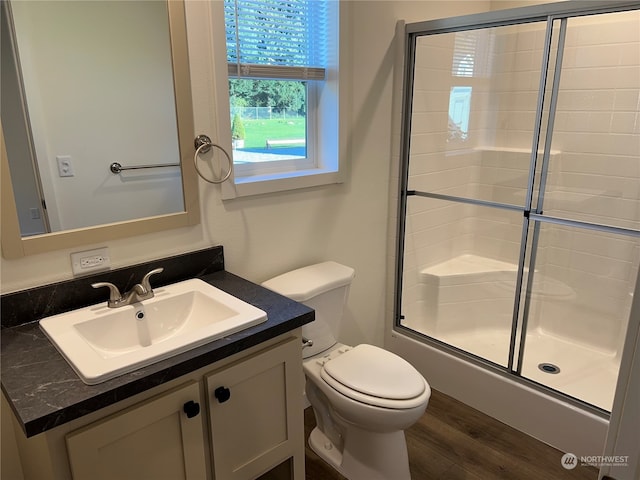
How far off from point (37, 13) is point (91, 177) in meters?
0.50

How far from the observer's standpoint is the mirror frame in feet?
Result: 4.46

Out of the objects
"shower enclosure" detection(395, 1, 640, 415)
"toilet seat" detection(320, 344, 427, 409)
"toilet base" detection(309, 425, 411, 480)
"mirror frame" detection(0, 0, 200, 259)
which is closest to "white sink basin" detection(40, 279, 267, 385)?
"mirror frame" detection(0, 0, 200, 259)

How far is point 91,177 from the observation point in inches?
61.5

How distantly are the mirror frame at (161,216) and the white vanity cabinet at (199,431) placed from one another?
0.57m

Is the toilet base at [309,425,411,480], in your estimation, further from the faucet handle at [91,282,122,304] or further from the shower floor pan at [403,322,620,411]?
the faucet handle at [91,282,122,304]

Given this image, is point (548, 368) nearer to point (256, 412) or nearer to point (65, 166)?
point (256, 412)

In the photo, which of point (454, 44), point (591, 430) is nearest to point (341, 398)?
point (591, 430)

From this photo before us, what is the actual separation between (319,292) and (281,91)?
912 millimetres

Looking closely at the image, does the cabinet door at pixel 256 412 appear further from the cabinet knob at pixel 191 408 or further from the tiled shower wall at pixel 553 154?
the tiled shower wall at pixel 553 154

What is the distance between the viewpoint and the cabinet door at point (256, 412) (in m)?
1.39

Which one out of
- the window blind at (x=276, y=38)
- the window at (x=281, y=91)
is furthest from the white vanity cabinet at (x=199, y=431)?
the window blind at (x=276, y=38)

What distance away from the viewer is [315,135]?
226 centimetres

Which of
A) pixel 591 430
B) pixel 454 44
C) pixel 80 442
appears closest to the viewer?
pixel 80 442

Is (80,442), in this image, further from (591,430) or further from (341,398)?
(591,430)
